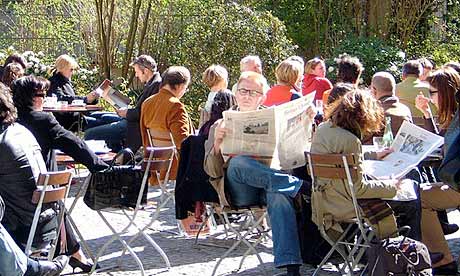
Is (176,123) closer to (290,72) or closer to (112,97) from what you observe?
(290,72)

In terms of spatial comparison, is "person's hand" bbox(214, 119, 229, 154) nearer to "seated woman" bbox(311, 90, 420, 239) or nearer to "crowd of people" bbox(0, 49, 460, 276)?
"crowd of people" bbox(0, 49, 460, 276)

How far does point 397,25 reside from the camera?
18.9m

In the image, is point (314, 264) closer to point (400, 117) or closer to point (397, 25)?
point (400, 117)

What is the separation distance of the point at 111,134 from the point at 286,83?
3446 mm

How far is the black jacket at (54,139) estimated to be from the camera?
644cm

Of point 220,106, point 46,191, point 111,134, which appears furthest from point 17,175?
point 111,134

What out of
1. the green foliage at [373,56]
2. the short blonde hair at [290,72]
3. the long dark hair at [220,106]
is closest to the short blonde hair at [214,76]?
the short blonde hair at [290,72]

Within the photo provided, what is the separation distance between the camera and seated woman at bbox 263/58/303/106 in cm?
848

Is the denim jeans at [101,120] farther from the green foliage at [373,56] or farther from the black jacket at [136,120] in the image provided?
the green foliage at [373,56]

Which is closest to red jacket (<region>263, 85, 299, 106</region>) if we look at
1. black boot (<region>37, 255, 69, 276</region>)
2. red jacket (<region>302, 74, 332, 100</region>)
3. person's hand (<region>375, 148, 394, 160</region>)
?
red jacket (<region>302, 74, 332, 100</region>)

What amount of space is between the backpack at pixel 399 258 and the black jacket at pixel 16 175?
2.22m

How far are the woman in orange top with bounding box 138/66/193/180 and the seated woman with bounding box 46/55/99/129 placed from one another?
11.6 ft

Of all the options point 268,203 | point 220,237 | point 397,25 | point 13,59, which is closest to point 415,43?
point 397,25

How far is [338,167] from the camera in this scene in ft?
18.9
